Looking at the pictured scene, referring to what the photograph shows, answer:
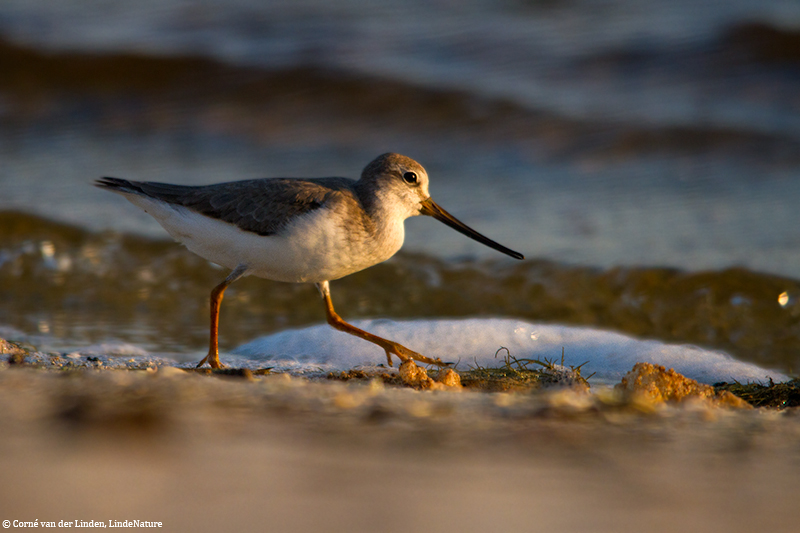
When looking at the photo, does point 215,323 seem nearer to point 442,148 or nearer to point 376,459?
point 376,459

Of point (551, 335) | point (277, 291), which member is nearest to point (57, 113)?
point (277, 291)

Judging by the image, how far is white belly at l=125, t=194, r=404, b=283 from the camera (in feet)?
13.9

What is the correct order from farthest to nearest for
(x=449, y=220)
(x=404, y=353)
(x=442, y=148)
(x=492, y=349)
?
(x=442, y=148) < (x=449, y=220) < (x=492, y=349) < (x=404, y=353)

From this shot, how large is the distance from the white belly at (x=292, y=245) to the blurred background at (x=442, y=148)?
1.06 meters

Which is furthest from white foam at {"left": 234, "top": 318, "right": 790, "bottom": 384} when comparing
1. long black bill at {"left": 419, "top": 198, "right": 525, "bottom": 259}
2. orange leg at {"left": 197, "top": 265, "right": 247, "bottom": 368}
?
long black bill at {"left": 419, "top": 198, "right": 525, "bottom": 259}

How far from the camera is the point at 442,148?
34.7 ft

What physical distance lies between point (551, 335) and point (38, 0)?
13360mm

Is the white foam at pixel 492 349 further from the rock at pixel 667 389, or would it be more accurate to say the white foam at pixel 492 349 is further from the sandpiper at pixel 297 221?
the rock at pixel 667 389

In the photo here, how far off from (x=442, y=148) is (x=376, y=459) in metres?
8.28

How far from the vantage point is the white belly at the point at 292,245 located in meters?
4.24

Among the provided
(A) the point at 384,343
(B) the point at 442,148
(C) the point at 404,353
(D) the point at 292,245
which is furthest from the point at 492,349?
(B) the point at 442,148

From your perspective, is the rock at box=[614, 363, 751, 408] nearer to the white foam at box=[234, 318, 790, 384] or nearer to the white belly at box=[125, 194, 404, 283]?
the white foam at box=[234, 318, 790, 384]

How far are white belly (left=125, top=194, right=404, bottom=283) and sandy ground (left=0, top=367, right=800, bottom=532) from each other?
3.26 ft

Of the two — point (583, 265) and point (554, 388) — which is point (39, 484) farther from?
point (583, 265)
